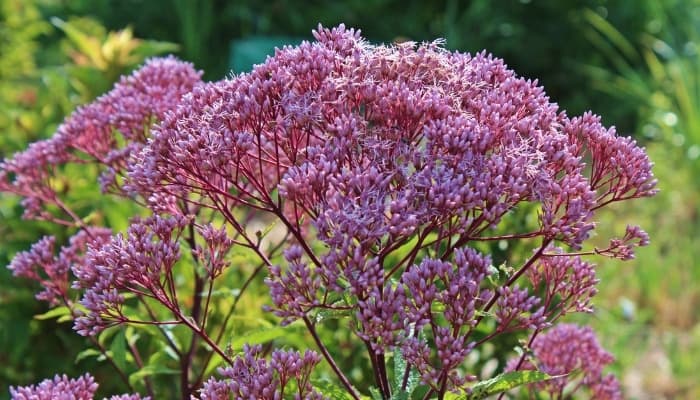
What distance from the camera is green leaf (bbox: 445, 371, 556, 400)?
1777 millimetres

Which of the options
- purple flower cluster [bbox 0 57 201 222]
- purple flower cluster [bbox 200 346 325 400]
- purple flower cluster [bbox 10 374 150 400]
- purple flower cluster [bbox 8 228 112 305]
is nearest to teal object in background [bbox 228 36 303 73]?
purple flower cluster [bbox 0 57 201 222]

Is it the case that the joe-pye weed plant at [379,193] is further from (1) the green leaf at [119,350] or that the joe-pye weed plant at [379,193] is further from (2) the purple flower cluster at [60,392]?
(1) the green leaf at [119,350]

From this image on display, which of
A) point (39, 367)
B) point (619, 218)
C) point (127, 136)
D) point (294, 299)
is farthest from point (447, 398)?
point (619, 218)

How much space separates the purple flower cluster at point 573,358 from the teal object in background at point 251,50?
20.4 feet

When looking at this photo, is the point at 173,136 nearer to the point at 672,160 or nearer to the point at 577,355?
the point at 577,355

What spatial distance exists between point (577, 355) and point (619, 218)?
13.4 ft

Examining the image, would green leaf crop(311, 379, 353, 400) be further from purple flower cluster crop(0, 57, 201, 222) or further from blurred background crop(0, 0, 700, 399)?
blurred background crop(0, 0, 700, 399)

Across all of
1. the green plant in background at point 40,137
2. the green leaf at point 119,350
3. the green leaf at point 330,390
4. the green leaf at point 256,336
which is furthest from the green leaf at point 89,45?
the green leaf at point 330,390

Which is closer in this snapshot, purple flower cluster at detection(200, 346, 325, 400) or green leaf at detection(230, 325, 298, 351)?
purple flower cluster at detection(200, 346, 325, 400)

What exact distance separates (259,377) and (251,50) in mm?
7270

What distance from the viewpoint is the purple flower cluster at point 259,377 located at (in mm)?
1693

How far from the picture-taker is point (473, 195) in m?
1.62

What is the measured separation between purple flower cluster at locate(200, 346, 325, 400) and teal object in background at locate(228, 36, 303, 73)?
22.2ft

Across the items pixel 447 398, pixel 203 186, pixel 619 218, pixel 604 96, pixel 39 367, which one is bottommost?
pixel 447 398
